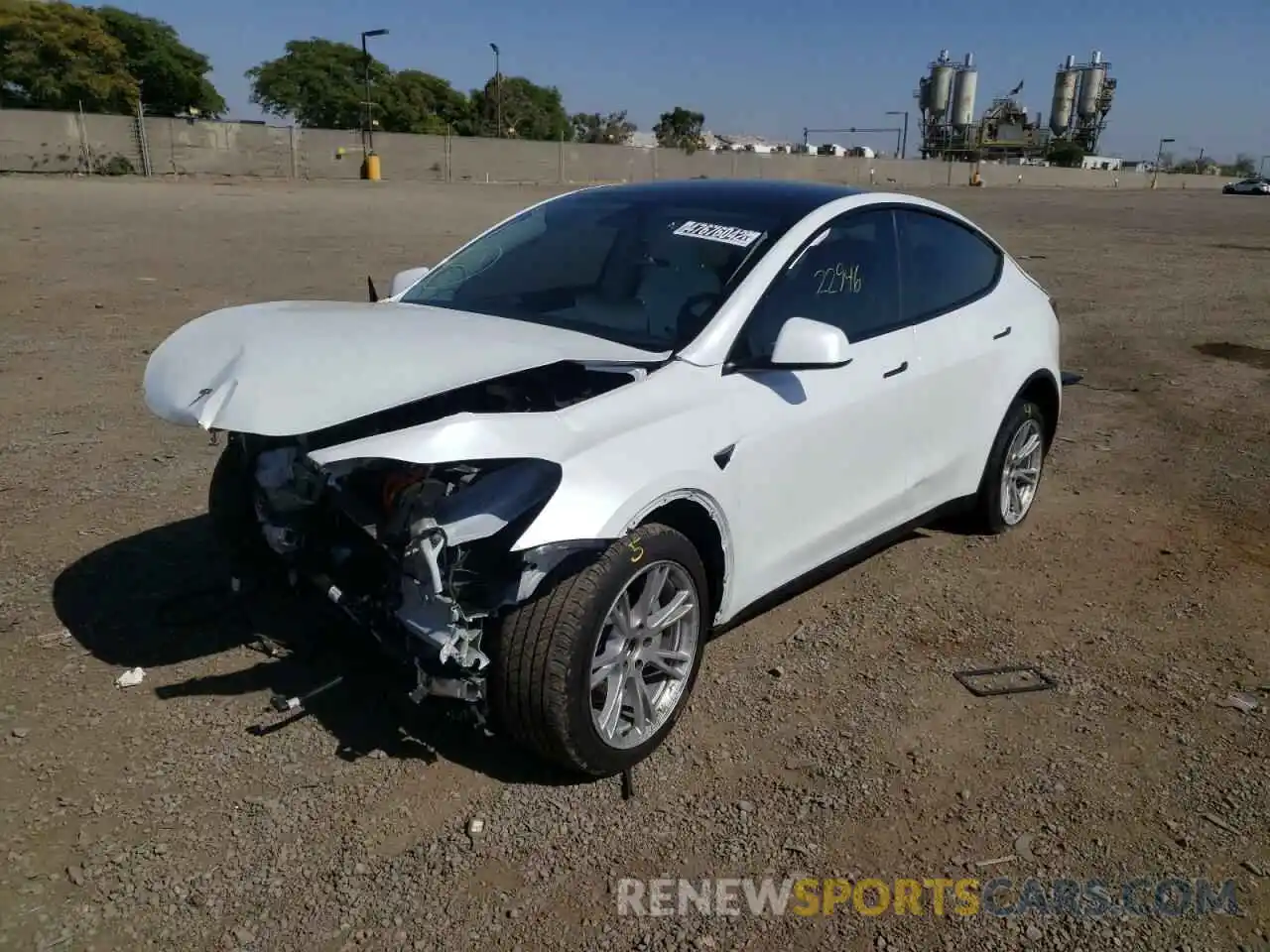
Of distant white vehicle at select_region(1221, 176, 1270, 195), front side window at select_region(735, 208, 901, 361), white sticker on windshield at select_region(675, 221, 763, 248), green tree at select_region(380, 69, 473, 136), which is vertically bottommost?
distant white vehicle at select_region(1221, 176, 1270, 195)

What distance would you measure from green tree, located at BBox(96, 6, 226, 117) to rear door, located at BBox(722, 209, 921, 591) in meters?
75.3

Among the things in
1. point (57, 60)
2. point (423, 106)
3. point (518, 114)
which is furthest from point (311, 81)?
point (57, 60)

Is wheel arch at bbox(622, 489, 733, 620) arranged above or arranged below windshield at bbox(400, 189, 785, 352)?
below

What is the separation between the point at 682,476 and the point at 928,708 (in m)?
1.34

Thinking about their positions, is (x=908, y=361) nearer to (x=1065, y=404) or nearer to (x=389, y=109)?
(x=1065, y=404)

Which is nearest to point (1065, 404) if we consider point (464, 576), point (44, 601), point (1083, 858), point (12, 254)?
point (1083, 858)

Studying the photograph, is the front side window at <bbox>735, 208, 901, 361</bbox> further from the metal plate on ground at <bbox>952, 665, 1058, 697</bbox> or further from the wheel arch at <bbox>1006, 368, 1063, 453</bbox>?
the metal plate on ground at <bbox>952, 665, 1058, 697</bbox>

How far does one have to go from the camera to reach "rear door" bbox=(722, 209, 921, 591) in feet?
10.8

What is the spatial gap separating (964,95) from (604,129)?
36.7m

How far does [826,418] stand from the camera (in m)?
3.53

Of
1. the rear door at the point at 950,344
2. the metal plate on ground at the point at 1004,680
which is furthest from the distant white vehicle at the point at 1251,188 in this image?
the metal plate on ground at the point at 1004,680

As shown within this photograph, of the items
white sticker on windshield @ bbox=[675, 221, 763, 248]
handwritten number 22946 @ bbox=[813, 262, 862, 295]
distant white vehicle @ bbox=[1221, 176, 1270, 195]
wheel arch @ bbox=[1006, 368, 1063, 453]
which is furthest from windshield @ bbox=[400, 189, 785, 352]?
distant white vehicle @ bbox=[1221, 176, 1270, 195]

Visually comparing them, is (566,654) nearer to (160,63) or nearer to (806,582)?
(806,582)

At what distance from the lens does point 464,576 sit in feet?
8.87
